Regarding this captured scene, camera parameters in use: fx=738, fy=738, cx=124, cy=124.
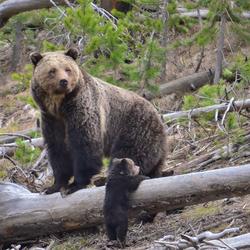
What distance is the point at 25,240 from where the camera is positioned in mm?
6996

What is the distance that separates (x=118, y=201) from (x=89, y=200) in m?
0.36

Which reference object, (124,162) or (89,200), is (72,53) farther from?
(89,200)

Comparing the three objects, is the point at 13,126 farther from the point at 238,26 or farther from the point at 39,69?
the point at 39,69

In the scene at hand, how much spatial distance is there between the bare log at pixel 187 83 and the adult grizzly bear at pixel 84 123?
548 centimetres

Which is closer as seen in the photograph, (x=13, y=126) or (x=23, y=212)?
(x=23, y=212)

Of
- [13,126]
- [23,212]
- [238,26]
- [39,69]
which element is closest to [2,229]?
[23,212]

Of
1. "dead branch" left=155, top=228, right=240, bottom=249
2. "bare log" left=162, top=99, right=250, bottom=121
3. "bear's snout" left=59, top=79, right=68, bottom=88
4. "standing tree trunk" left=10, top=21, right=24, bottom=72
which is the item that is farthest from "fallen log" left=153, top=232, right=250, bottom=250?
"standing tree trunk" left=10, top=21, right=24, bottom=72

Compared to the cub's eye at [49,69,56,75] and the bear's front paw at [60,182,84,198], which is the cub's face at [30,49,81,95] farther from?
the bear's front paw at [60,182,84,198]

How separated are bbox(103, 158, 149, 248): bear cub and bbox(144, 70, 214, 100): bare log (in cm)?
660

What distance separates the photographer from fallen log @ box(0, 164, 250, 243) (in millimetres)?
6031

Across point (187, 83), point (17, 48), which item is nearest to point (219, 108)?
point (187, 83)

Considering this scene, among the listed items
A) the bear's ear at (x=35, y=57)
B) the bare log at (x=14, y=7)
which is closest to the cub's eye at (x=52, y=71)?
the bear's ear at (x=35, y=57)

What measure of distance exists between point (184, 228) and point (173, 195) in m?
0.58

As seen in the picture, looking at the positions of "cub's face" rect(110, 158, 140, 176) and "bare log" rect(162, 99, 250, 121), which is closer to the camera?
"cub's face" rect(110, 158, 140, 176)
